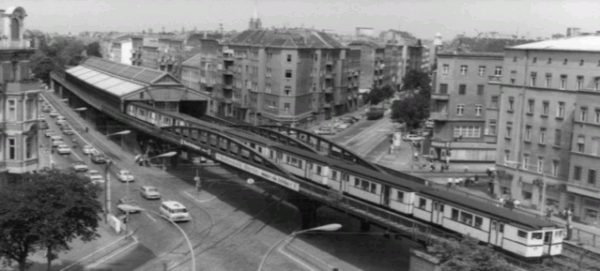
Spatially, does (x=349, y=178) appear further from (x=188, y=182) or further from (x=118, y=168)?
(x=118, y=168)

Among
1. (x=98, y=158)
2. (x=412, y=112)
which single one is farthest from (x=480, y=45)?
(x=98, y=158)

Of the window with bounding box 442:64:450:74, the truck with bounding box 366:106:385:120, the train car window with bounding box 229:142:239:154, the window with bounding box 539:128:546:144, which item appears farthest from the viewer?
the truck with bounding box 366:106:385:120

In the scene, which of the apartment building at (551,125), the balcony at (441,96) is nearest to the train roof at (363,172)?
the apartment building at (551,125)

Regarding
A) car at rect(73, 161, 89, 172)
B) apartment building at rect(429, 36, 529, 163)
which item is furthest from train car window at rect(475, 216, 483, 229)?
apartment building at rect(429, 36, 529, 163)

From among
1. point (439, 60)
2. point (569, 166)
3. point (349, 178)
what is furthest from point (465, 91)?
point (349, 178)

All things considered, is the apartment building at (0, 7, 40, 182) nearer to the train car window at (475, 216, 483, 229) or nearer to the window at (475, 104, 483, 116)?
the train car window at (475, 216, 483, 229)
